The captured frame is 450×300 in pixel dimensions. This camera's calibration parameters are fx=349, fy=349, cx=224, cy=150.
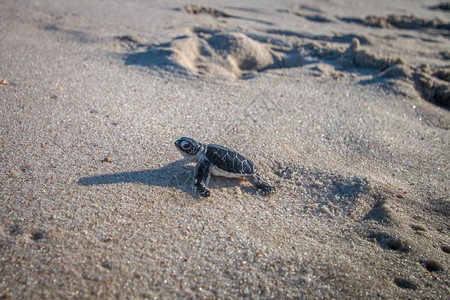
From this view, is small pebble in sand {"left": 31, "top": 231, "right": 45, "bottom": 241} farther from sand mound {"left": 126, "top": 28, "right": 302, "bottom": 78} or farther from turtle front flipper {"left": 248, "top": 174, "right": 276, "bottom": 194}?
sand mound {"left": 126, "top": 28, "right": 302, "bottom": 78}

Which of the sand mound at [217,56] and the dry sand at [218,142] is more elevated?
the sand mound at [217,56]

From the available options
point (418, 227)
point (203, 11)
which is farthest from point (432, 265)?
point (203, 11)

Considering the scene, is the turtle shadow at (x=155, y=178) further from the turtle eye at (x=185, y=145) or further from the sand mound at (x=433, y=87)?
the sand mound at (x=433, y=87)

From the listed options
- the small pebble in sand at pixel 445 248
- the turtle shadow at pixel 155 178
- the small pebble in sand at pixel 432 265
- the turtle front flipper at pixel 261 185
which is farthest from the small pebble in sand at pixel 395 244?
the turtle shadow at pixel 155 178

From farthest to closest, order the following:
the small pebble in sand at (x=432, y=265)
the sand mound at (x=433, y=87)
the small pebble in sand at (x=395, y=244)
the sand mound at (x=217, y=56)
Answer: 1. the sand mound at (x=217, y=56)
2. the sand mound at (x=433, y=87)
3. the small pebble in sand at (x=395, y=244)
4. the small pebble in sand at (x=432, y=265)

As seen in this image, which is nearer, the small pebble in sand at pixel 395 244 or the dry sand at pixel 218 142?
the dry sand at pixel 218 142

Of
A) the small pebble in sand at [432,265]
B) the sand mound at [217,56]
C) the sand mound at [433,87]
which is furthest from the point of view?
the sand mound at [217,56]

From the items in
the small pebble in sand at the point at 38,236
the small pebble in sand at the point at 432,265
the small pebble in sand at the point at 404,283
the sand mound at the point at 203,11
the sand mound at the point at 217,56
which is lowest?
the small pebble in sand at the point at 38,236
